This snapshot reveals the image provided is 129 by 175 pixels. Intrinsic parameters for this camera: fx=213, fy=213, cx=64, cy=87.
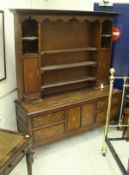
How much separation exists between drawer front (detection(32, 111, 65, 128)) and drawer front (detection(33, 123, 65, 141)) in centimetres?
9

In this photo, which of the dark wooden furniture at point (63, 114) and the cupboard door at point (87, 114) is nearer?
the dark wooden furniture at point (63, 114)

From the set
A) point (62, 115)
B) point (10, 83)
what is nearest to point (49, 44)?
point (10, 83)

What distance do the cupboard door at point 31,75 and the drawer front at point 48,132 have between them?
51cm

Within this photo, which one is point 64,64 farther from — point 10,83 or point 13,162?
point 13,162

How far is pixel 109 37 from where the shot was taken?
10.3 ft

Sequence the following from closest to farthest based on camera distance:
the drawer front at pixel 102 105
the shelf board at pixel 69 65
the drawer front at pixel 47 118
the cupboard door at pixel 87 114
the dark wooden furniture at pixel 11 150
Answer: the dark wooden furniture at pixel 11 150, the drawer front at pixel 47 118, the shelf board at pixel 69 65, the cupboard door at pixel 87 114, the drawer front at pixel 102 105

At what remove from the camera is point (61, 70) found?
3.03m

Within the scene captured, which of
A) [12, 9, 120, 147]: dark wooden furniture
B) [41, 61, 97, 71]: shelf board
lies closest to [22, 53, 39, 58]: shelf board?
[12, 9, 120, 147]: dark wooden furniture

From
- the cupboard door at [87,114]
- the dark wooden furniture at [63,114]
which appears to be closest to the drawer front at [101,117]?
the dark wooden furniture at [63,114]

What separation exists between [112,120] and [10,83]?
65.2 inches

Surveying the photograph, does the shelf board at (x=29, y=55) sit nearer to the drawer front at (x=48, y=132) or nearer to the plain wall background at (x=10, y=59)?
the plain wall background at (x=10, y=59)

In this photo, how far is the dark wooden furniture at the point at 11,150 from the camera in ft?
5.35

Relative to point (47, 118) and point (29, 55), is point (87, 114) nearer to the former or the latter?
Answer: point (47, 118)

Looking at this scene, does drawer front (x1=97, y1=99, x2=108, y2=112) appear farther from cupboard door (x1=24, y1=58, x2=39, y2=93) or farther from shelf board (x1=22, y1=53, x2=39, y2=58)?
shelf board (x1=22, y1=53, x2=39, y2=58)
